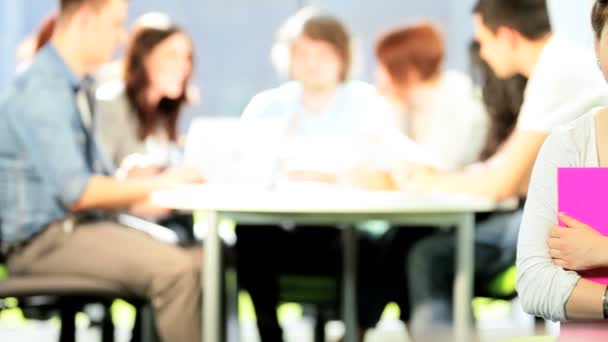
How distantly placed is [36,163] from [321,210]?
89cm

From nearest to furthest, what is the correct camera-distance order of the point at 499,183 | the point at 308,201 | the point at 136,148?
the point at 308,201, the point at 499,183, the point at 136,148

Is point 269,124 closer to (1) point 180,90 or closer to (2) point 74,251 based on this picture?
(2) point 74,251

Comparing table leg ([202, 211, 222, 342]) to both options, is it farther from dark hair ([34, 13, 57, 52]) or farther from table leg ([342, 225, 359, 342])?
dark hair ([34, 13, 57, 52])

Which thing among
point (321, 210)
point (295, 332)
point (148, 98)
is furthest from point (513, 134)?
point (295, 332)

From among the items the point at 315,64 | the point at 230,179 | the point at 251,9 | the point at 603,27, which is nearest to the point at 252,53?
the point at 251,9

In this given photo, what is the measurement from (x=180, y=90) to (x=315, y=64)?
563mm

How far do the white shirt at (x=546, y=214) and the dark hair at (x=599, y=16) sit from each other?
0.11m

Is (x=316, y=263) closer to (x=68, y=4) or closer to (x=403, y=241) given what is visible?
(x=403, y=241)

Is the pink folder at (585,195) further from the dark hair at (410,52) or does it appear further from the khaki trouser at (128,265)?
the dark hair at (410,52)

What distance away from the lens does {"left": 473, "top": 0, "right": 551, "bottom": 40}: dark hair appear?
3.22m

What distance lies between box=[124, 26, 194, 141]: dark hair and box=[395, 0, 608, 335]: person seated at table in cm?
123

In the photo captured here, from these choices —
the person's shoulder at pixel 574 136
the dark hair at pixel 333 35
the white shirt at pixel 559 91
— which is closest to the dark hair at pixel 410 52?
the dark hair at pixel 333 35

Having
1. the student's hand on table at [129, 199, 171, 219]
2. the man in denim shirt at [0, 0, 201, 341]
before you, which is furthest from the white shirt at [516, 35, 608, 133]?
the student's hand on table at [129, 199, 171, 219]

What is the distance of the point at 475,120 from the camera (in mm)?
3785
